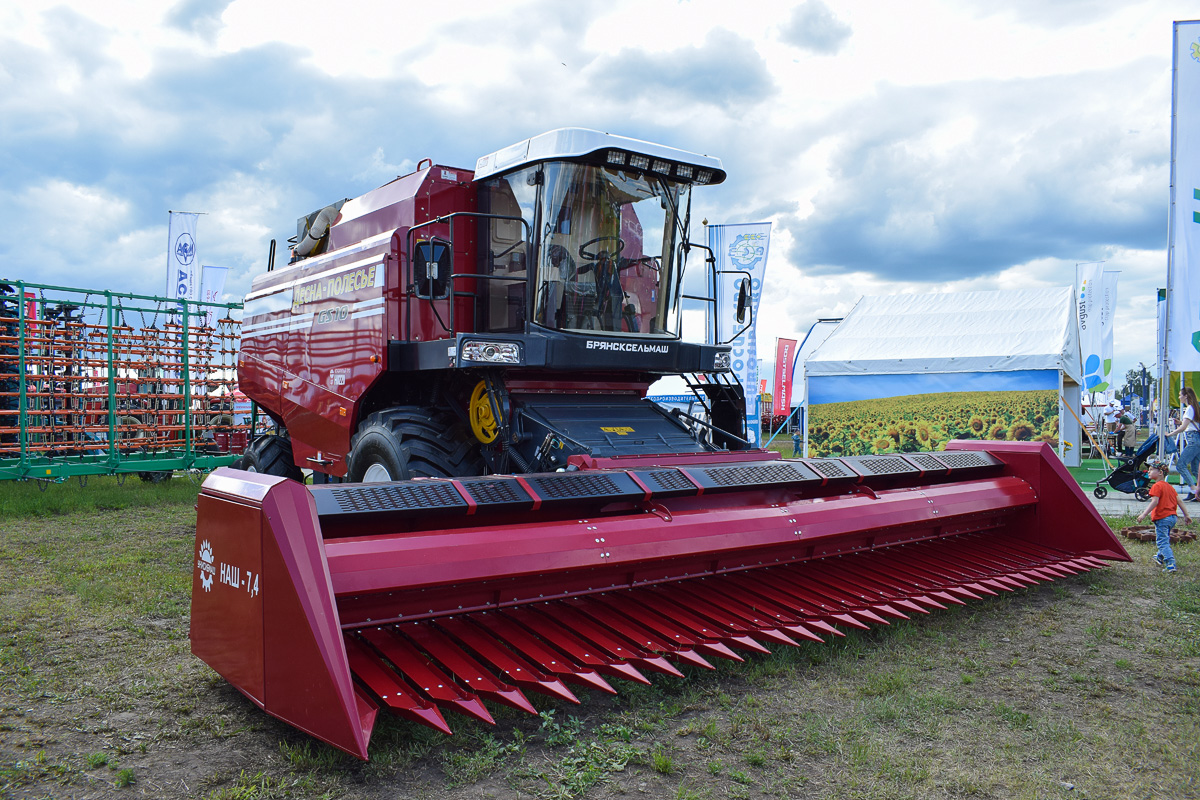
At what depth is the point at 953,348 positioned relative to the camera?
14867 millimetres

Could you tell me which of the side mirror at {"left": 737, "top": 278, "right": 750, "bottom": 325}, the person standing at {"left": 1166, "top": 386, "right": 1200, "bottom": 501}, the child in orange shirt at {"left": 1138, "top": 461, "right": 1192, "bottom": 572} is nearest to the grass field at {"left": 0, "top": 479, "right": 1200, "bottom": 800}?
the child in orange shirt at {"left": 1138, "top": 461, "right": 1192, "bottom": 572}

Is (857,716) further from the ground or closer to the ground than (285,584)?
closer to the ground

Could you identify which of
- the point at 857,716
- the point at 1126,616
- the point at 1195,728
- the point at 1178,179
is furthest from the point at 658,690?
the point at 1178,179

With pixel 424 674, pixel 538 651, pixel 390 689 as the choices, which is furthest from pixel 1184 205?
pixel 390 689

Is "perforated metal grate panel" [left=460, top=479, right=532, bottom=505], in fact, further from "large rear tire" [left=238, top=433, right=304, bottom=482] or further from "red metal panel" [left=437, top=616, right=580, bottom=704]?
"large rear tire" [left=238, top=433, right=304, bottom=482]

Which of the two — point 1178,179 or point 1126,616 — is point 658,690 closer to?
point 1126,616

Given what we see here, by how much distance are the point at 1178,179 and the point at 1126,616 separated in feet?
24.7

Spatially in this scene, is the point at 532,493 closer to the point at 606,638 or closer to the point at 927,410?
the point at 606,638

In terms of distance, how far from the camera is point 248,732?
10.6 ft

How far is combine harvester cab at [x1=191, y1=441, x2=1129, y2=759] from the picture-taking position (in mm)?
2957

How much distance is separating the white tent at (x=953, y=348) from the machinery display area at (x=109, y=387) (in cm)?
1044

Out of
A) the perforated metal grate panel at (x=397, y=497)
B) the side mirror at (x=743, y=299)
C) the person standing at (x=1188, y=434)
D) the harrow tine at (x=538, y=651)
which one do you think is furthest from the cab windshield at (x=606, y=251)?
the person standing at (x=1188, y=434)

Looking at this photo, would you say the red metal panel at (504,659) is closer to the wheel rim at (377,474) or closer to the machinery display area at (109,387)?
the wheel rim at (377,474)

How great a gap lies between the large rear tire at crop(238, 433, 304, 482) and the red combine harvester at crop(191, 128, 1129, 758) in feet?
2.02
